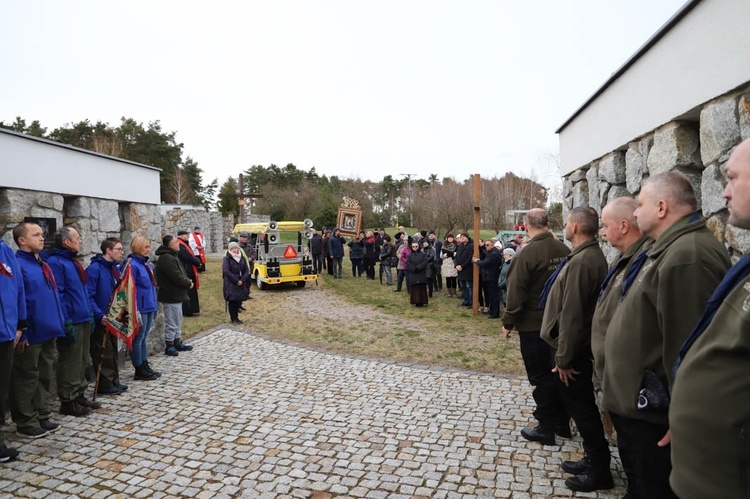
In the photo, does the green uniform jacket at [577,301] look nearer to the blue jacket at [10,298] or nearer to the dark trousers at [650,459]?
the dark trousers at [650,459]

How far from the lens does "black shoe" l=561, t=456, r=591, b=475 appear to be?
3.50 meters

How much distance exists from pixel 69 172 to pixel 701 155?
22.1 feet

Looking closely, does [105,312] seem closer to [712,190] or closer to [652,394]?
[652,394]

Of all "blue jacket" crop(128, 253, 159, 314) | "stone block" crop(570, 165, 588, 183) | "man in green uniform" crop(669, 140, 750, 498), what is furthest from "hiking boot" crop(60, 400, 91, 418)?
"stone block" crop(570, 165, 588, 183)

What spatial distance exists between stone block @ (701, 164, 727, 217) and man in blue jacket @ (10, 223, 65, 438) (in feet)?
17.9

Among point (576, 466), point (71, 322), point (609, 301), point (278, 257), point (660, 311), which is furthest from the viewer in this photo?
point (278, 257)

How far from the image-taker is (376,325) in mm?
9719

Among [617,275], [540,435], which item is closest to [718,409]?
[617,275]

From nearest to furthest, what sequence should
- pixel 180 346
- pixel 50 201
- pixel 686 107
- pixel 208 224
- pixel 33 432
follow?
pixel 686 107 < pixel 33 432 < pixel 50 201 < pixel 180 346 < pixel 208 224

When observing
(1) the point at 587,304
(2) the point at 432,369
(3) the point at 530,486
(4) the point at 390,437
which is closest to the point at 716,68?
(1) the point at 587,304

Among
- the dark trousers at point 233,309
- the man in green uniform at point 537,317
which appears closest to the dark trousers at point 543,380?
the man in green uniform at point 537,317

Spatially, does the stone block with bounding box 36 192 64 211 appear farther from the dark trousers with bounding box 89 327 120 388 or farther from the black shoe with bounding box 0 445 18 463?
the black shoe with bounding box 0 445 18 463

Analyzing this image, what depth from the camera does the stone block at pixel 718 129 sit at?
8.46ft

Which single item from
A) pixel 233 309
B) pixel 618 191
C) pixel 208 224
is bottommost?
pixel 233 309
